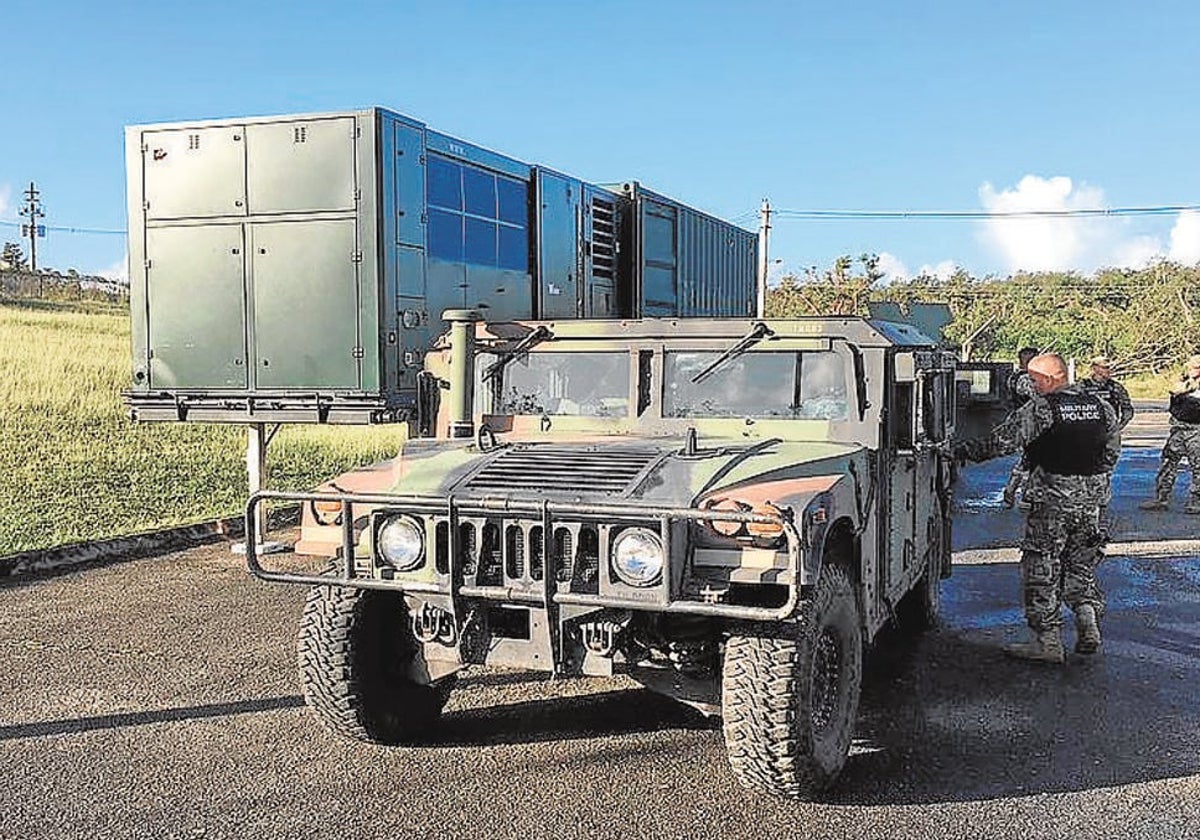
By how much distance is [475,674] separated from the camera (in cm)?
595

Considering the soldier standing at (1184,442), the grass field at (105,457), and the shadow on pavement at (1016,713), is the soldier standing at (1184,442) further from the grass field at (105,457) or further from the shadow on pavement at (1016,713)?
the grass field at (105,457)

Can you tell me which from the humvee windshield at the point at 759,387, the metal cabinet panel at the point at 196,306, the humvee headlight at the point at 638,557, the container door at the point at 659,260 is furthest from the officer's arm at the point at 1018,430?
the container door at the point at 659,260

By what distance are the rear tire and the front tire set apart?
1250 mm

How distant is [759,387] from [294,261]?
13.1 ft

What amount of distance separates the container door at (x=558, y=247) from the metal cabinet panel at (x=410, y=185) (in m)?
1.81

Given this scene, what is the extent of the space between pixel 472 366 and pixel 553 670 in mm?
1958

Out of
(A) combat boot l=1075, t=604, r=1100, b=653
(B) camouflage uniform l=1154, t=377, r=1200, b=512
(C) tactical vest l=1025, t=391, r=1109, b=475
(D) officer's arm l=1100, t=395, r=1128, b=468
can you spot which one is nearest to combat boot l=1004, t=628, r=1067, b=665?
(A) combat boot l=1075, t=604, r=1100, b=653

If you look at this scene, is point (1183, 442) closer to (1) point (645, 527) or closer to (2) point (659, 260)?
(2) point (659, 260)

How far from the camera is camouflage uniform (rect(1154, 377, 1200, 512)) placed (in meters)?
11.9

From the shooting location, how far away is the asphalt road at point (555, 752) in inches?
164

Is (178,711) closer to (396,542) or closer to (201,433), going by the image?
(396,542)

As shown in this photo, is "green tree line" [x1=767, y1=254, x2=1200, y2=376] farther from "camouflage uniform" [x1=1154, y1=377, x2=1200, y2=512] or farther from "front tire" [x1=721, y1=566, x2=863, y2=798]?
"front tire" [x1=721, y1=566, x2=863, y2=798]

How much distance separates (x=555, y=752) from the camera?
4.84 meters

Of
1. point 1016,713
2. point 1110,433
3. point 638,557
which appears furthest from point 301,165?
point 1016,713
